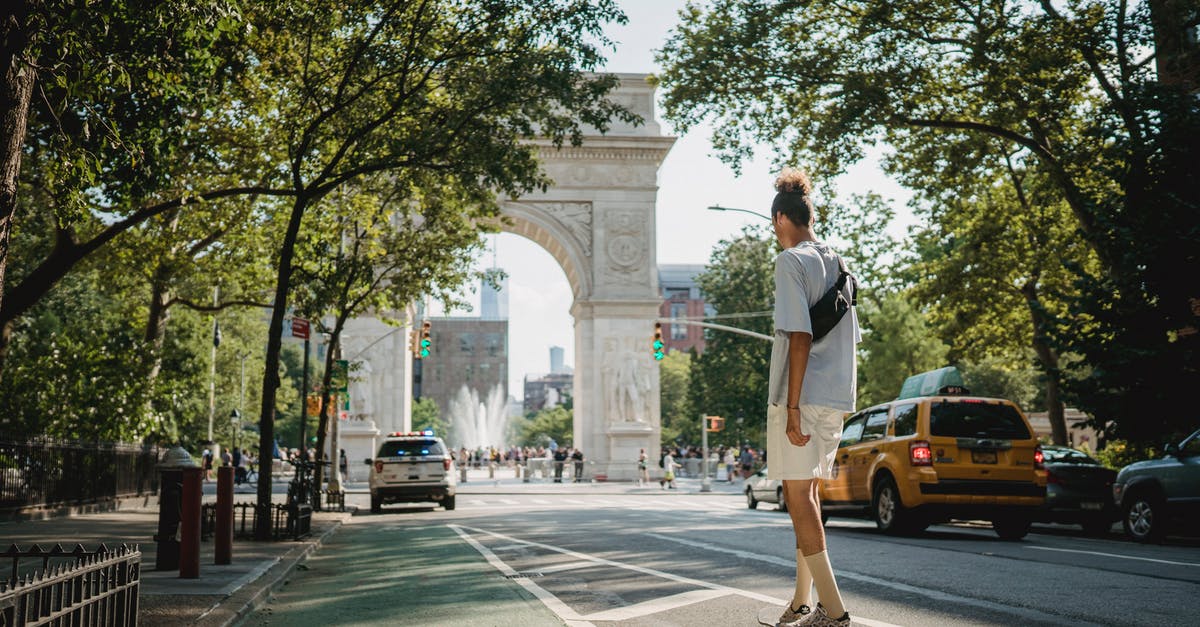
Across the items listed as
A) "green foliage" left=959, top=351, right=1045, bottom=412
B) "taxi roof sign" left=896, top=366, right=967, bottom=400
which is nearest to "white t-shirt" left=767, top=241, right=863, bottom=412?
"taxi roof sign" left=896, top=366, right=967, bottom=400

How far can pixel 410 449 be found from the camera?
25.8 meters

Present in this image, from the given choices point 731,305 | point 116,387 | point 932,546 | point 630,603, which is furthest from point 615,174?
point 630,603

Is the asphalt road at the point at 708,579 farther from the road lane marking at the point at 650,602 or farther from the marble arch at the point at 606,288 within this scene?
the marble arch at the point at 606,288

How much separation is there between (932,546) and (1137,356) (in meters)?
6.62

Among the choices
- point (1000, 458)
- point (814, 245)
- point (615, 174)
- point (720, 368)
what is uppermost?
point (615, 174)

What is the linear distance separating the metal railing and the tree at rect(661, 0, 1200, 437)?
15.5 meters

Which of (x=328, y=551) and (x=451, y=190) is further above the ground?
(x=451, y=190)

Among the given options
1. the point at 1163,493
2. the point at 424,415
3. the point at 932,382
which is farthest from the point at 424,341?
the point at 424,415

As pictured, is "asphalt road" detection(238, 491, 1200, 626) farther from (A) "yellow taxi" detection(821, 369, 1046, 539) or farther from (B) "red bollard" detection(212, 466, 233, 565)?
(B) "red bollard" detection(212, 466, 233, 565)

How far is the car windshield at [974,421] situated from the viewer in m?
14.9

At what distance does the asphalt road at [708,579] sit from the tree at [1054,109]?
384 cm

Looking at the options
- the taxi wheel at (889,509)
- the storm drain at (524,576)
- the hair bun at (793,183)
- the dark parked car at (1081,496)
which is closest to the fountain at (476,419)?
the dark parked car at (1081,496)

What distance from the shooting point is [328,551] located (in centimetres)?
1452

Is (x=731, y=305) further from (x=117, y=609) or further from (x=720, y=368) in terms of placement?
(x=117, y=609)
